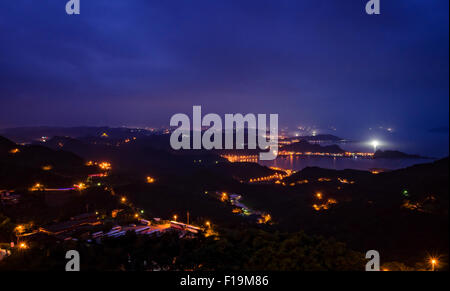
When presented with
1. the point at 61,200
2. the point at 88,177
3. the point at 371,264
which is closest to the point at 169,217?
the point at 61,200

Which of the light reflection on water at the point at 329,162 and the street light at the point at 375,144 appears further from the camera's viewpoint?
the street light at the point at 375,144

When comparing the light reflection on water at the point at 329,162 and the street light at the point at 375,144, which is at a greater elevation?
the street light at the point at 375,144

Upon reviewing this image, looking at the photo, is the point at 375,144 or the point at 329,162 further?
the point at 375,144

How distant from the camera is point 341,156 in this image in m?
57.4

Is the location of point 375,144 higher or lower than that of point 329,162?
higher

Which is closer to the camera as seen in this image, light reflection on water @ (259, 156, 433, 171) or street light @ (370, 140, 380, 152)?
light reflection on water @ (259, 156, 433, 171)

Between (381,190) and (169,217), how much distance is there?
16.9m

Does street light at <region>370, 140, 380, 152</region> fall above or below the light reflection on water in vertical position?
above
